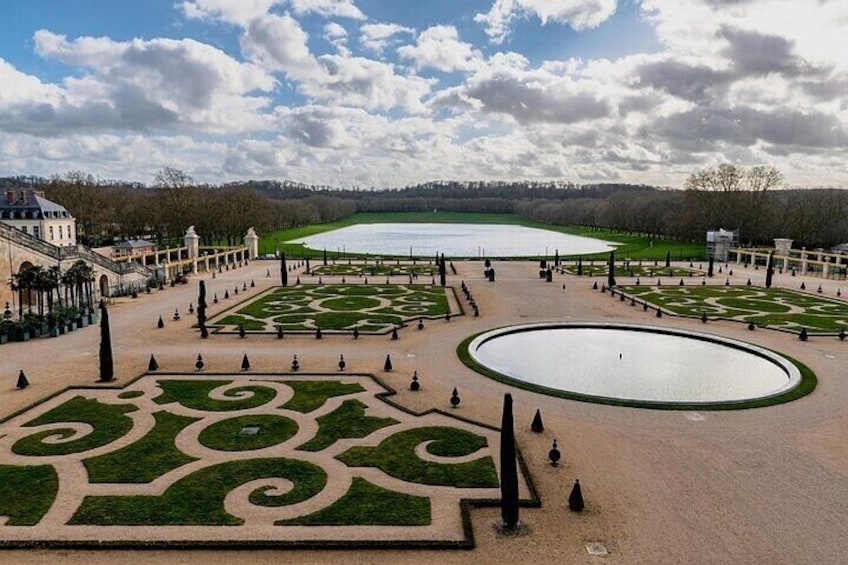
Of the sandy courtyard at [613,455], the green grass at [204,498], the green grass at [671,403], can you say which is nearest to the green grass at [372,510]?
the green grass at [204,498]

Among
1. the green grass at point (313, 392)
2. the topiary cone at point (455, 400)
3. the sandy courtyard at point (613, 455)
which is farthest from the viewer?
the green grass at point (313, 392)

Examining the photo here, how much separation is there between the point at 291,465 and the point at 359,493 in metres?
2.76

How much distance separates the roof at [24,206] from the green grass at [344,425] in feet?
204

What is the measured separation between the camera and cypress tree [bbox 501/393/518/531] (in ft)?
44.7

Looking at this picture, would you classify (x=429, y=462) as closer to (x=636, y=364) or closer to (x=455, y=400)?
(x=455, y=400)

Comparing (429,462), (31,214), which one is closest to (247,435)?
(429,462)

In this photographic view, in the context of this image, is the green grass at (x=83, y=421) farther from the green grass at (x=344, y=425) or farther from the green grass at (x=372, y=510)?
the green grass at (x=372, y=510)

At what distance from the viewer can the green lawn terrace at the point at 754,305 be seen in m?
37.9

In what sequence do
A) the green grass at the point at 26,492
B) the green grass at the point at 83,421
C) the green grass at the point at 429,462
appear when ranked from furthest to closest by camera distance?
the green grass at the point at 83,421 → the green grass at the point at 429,462 → the green grass at the point at 26,492

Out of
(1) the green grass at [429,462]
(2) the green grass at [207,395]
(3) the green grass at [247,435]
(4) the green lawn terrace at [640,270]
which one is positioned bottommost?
(2) the green grass at [207,395]

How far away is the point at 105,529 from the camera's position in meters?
13.6

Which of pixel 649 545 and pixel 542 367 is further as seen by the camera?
pixel 542 367

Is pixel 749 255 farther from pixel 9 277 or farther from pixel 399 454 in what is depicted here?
pixel 9 277

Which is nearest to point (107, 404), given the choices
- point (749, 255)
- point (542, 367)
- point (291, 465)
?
point (291, 465)
